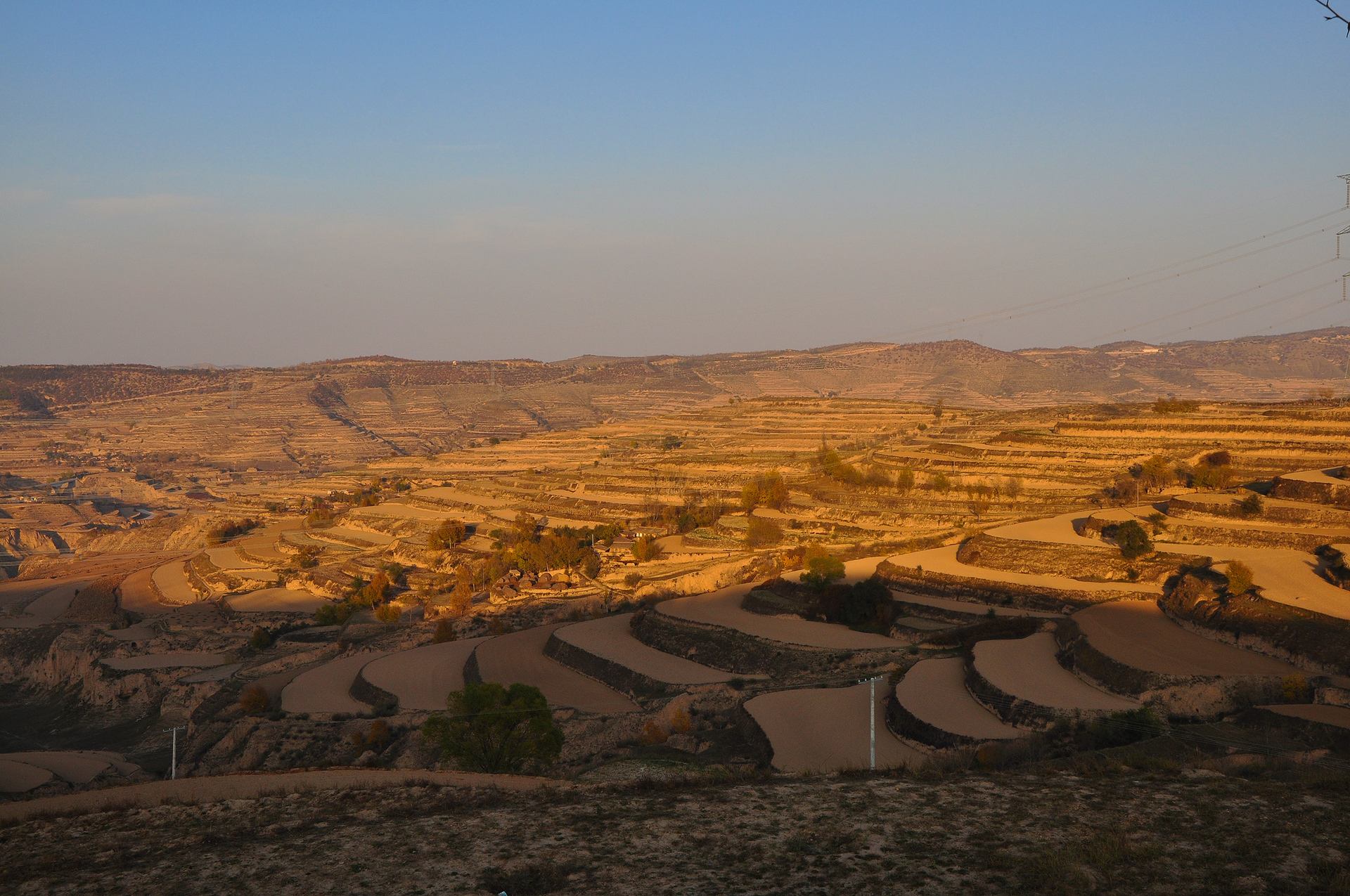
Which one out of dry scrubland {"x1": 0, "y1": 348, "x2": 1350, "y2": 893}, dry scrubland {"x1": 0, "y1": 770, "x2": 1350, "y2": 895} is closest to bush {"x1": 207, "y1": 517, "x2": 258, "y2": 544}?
dry scrubland {"x1": 0, "y1": 348, "x2": 1350, "y2": 893}

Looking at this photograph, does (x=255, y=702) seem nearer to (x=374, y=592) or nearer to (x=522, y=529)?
(x=374, y=592)

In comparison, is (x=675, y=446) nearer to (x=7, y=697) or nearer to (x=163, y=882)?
(x=7, y=697)

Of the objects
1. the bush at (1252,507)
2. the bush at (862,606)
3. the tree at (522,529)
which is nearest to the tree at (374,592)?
the tree at (522,529)

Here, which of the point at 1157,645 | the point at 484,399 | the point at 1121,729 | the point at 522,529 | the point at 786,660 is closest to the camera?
the point at 1121,729

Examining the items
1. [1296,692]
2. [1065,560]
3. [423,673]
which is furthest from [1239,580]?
[423,673]

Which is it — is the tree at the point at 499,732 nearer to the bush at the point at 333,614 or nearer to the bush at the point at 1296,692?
the bush at the point at 1296,692

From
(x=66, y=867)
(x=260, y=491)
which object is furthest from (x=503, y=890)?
(x=260, y=491)
